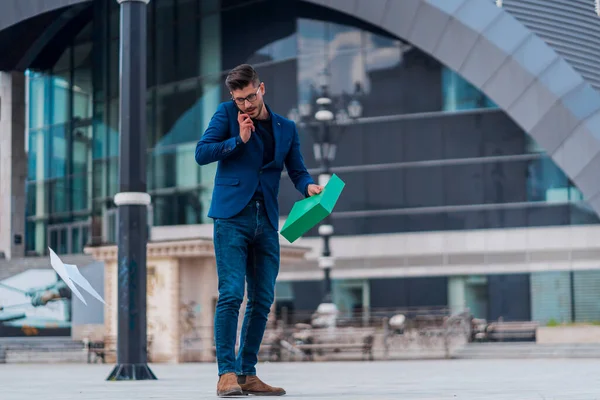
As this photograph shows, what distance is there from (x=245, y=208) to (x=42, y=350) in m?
23.0


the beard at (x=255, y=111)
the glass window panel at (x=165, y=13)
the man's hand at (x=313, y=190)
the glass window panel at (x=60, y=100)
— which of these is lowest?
the man's hand at (x=313, y=190)

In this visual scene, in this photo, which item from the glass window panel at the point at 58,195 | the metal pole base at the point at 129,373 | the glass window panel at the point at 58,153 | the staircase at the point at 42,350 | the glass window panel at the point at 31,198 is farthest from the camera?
the glass window panel at the point at 31,198

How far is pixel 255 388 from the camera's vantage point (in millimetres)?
6688

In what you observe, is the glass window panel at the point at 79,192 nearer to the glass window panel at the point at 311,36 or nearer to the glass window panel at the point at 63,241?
the glass window panel at the point at 63,241

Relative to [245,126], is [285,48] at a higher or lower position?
higher

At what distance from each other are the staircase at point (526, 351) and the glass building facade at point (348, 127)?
31.4ft

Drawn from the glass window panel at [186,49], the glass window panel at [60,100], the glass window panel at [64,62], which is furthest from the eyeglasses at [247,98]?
the glass window panel at [60,100]

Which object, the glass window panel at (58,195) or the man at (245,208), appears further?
the glass window panel at (58,195)

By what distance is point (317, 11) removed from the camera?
38062 mm

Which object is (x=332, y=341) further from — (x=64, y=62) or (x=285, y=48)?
(x=64, y=62)

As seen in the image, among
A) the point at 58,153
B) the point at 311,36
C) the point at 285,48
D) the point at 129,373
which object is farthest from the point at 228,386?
the point at 58,153

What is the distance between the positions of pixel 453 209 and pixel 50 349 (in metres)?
14.7

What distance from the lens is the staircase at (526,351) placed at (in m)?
24.0

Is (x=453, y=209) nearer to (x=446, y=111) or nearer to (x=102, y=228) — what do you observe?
(x=446, y=111)
